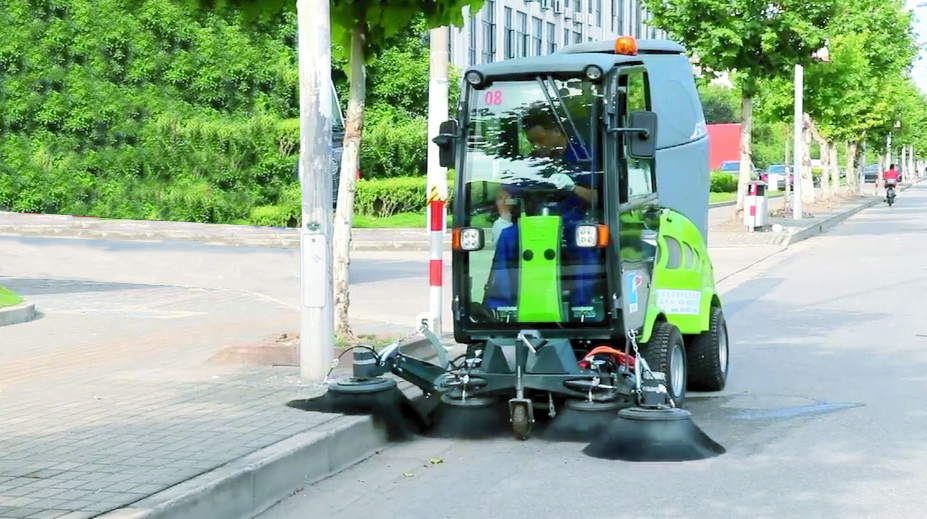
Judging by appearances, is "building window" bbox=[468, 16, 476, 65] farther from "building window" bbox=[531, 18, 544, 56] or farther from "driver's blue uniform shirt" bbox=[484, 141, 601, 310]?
"driver's blue uniform shirt" bbox=[484, 141, 601, 310]

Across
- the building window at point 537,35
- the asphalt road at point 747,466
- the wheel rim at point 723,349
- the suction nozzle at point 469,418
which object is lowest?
the asphalt road at point 747,466

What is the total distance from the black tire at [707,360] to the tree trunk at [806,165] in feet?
122

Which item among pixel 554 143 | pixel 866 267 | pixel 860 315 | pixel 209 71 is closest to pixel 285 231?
pixel 209 71

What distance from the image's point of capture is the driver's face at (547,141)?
861 centimetres

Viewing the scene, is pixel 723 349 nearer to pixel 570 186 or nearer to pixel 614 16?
pixel 570 186

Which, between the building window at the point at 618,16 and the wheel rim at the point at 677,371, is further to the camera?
the building window at the point at 618,16

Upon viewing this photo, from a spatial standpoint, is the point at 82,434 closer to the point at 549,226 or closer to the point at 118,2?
the point at 549,226

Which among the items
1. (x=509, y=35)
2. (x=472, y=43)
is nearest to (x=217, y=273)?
(x=472, y=43)

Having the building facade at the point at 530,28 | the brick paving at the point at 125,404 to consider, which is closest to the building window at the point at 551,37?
the building facade at the point at 530,28

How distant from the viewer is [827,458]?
7.52m

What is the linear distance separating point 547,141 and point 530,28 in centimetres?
4710

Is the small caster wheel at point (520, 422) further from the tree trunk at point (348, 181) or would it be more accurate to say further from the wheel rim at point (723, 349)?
the tree trunk at point (348, 181)

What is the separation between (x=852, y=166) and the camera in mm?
66812

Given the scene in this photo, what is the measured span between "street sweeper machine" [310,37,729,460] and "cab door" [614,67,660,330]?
0.02 meters
